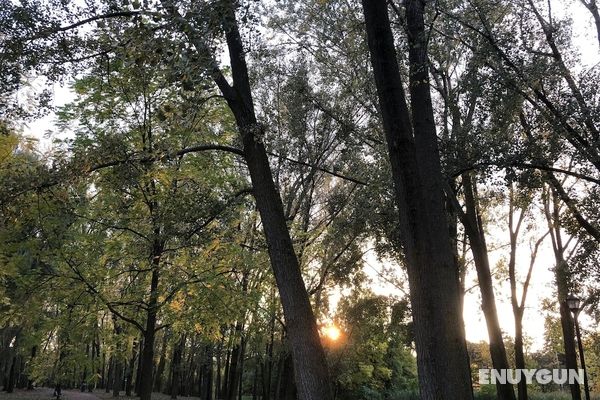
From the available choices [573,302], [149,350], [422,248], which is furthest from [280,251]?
[573,302]

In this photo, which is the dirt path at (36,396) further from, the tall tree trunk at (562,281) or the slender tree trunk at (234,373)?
the tall tree trunk at (562,281)

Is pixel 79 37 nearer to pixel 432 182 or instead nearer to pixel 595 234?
pixel 432 182

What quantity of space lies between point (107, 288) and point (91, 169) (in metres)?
7.45

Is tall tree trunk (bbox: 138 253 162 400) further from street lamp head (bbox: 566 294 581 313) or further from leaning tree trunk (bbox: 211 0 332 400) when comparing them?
street lamp head (bbox: 566 294 581 313)

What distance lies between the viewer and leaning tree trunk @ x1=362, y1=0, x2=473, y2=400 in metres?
4.46

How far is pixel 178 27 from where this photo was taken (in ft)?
13.7

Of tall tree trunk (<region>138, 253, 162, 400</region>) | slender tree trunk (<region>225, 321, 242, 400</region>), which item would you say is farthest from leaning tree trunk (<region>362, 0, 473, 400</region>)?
slender tree trunk (<region>225, 321, 242, 400</region>)

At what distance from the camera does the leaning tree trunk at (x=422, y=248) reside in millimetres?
4457

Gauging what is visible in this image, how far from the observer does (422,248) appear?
15.2 feet

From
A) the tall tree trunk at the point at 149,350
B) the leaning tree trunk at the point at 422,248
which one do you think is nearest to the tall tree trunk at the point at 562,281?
the leaning tree trunk at the point at 422,248

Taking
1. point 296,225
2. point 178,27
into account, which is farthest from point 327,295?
point 178,27

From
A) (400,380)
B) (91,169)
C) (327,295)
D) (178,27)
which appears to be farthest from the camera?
(400,380)

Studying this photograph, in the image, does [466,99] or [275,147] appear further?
[275,147]

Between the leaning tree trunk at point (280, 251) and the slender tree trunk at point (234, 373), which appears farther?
the slender tree trunk at point (234, 373)
